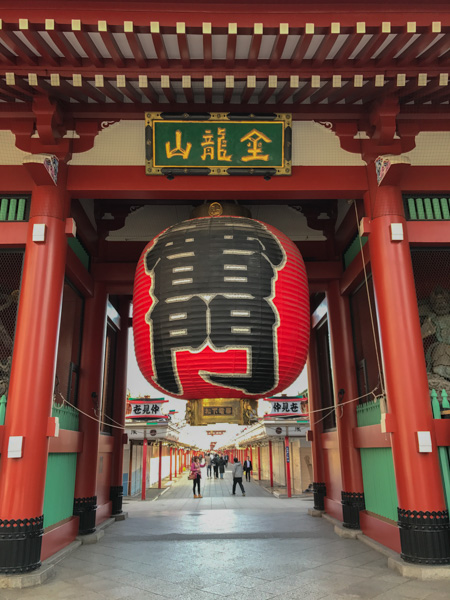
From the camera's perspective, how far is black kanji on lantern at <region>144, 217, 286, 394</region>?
447cm

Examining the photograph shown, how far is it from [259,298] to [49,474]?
489 cm

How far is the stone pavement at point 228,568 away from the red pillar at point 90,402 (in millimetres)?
759

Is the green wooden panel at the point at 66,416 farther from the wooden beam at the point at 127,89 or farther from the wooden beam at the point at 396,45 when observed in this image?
the wooden beam at the point at 396,45

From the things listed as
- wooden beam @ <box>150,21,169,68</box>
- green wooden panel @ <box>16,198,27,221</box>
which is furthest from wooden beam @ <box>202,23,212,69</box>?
green wooden panel @ <box>16,198,27,221</box>

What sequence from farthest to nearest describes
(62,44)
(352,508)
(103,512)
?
(103,512), (352,508), (62,44)

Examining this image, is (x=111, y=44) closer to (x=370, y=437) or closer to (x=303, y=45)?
(x=303, y=45)

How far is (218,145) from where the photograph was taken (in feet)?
22.5

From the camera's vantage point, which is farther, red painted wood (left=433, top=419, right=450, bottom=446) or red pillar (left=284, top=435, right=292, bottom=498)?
red pillar (left=284, top=435, right=292, bottom=498)

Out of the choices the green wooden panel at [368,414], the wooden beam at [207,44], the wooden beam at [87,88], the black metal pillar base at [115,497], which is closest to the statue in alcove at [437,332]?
the green wooden panel at [368,414]

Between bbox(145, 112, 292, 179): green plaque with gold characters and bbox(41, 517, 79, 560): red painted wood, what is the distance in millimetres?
5838

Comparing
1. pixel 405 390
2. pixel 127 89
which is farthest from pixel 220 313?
pixel 127 89

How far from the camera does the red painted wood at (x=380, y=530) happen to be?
257 inches

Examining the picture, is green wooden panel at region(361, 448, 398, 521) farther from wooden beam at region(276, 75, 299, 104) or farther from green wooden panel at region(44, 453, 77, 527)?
wooden beam at region(276, 75, 299, 104)

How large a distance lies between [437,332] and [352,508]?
12.7 ft
